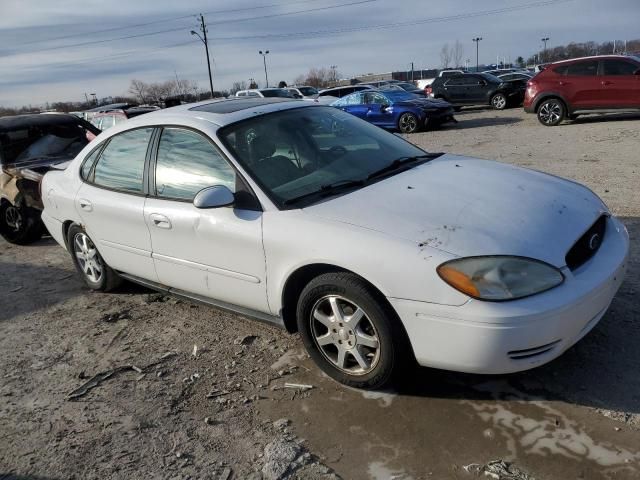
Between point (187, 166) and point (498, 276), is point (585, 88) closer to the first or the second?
point (187, 166)

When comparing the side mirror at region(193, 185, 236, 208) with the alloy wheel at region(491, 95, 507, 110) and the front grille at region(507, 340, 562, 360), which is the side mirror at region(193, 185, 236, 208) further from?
the alloy wheel at region(491, 95, 507, 110)

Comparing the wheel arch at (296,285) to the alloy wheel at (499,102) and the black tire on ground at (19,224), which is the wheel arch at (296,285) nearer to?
the black tire on ground at (19,224)

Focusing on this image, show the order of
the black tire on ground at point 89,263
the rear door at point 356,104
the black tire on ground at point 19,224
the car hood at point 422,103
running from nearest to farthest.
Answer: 1. the black tire on ground at point 89,263
2. the black tire on ground at point 19,224
3. the car hood at point 422,103
4. the rear door at point 356,104

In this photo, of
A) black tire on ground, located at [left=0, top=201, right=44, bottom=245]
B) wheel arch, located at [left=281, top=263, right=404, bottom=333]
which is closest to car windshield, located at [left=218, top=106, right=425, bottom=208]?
wheel arch, located at [left=281, top=263, right=404, bottom=333]

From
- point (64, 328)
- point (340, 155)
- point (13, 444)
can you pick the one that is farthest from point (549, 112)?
point (13, 444)

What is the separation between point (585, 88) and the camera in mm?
13938

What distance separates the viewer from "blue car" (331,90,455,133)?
16.4 meters

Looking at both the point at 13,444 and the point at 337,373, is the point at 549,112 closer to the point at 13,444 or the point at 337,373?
the point at 337,373

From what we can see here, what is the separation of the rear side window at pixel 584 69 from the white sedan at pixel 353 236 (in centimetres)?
1216

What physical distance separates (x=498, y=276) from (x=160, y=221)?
2269 mm

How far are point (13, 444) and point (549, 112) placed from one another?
49.3 feet

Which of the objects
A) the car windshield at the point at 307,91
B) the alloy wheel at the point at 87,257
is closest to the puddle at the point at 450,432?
the alloy wheel at the point at 87,257

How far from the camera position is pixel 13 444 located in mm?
2883

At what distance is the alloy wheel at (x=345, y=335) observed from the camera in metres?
2.87
